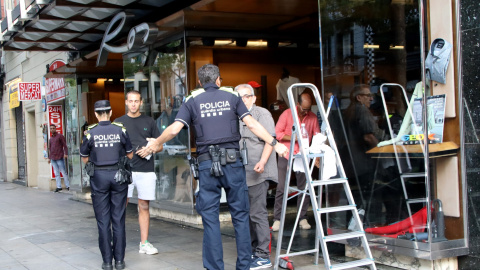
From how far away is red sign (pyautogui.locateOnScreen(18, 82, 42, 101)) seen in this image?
669 inches

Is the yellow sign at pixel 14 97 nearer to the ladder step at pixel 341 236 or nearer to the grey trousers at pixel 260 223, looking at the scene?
the grey trousers at pixel 260 223

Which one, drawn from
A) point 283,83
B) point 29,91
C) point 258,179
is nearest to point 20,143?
point 29,91

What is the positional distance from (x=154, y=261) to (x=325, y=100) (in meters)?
2.66

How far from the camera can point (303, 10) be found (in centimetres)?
892

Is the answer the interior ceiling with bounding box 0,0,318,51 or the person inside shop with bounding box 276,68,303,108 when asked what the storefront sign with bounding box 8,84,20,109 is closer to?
the interior ceiling with bounding box 0,0,318,51

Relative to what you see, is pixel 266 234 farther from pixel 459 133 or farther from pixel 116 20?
pixel 116 20

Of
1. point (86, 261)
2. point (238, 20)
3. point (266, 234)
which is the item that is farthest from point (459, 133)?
point (238, 20)

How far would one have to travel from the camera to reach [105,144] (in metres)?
5.86

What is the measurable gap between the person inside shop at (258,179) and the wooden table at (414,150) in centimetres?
111

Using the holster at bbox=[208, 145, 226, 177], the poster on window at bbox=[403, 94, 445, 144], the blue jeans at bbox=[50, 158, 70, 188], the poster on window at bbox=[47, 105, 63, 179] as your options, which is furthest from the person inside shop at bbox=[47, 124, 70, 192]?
the poster on window at bbox=[403, 94, 445, 144]

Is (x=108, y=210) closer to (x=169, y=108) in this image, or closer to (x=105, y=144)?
(x=105, y=144)

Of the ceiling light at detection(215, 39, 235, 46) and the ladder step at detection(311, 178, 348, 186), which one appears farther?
the ceiling light at detection(215, 39, 235, 46)

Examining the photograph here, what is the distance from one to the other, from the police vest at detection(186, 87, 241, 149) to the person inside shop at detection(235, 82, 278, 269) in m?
0.56

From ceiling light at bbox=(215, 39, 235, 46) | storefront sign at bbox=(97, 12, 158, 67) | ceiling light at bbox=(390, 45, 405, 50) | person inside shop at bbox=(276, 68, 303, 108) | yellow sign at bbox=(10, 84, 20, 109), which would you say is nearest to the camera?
ceiling light at bbox=(390, 45, 405, 50)
